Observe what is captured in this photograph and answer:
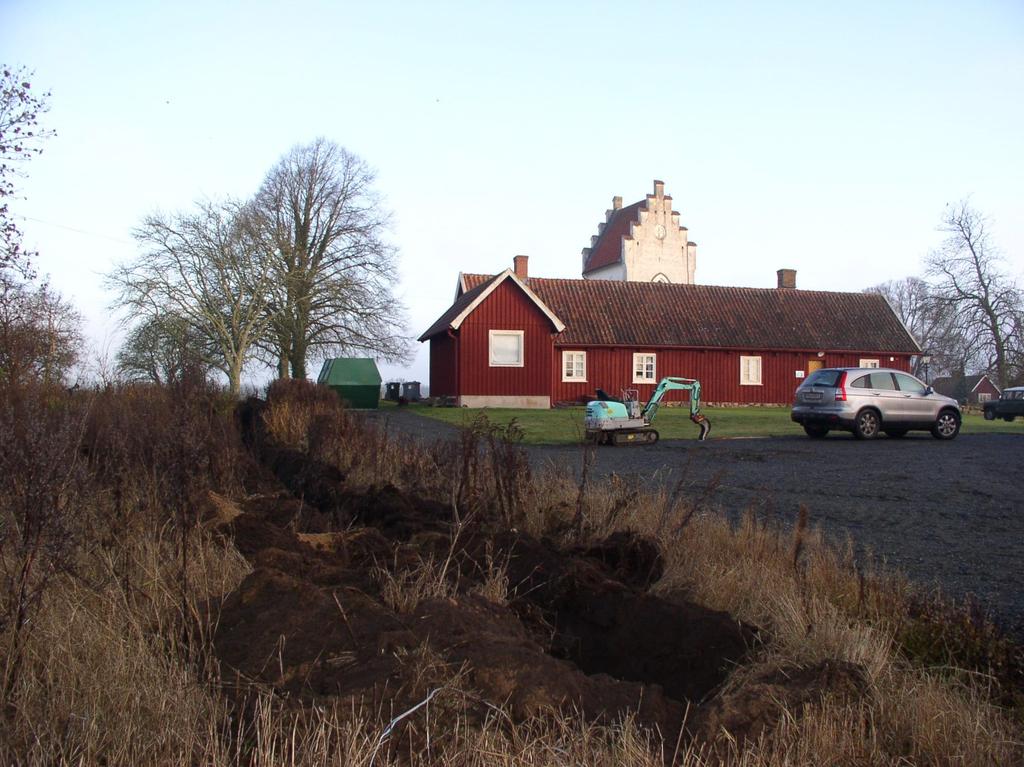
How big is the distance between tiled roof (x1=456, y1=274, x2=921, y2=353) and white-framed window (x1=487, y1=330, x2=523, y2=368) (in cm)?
216

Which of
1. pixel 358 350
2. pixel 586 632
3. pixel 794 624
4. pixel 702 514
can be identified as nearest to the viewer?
pixel 794 624

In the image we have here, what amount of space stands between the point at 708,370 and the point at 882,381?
656 inches

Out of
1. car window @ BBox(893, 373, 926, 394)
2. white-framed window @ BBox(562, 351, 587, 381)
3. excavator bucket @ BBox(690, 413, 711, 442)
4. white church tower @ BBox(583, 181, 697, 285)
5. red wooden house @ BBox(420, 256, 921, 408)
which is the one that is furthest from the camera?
white church tower @ BBox(583, 181, 697, 285)

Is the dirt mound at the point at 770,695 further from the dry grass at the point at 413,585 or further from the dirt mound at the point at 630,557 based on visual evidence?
the dirt mound at the point at 630,557

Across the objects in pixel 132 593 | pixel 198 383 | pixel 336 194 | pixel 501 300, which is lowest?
pixel 132 593

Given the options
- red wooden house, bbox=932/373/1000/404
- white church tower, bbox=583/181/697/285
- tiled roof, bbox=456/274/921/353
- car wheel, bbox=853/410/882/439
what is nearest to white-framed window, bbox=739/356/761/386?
tiled roof, bbox=456/274/921/353

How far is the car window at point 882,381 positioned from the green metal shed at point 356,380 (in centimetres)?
2110

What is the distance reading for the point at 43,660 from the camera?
3996 mm

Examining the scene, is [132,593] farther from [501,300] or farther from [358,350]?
[358,350]

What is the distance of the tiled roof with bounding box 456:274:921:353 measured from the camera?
36.7 m

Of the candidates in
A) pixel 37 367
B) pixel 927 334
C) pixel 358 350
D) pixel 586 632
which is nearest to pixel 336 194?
pixel 358 350

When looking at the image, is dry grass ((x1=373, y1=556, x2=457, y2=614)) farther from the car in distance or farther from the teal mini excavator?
the car in distance

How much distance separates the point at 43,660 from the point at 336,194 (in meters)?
49.6

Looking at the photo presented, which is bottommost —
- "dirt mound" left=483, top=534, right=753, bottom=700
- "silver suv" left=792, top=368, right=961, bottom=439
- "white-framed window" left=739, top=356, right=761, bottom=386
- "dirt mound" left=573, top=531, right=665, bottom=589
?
"dirt mound" left=483, top=534, right=753, bottom=700
